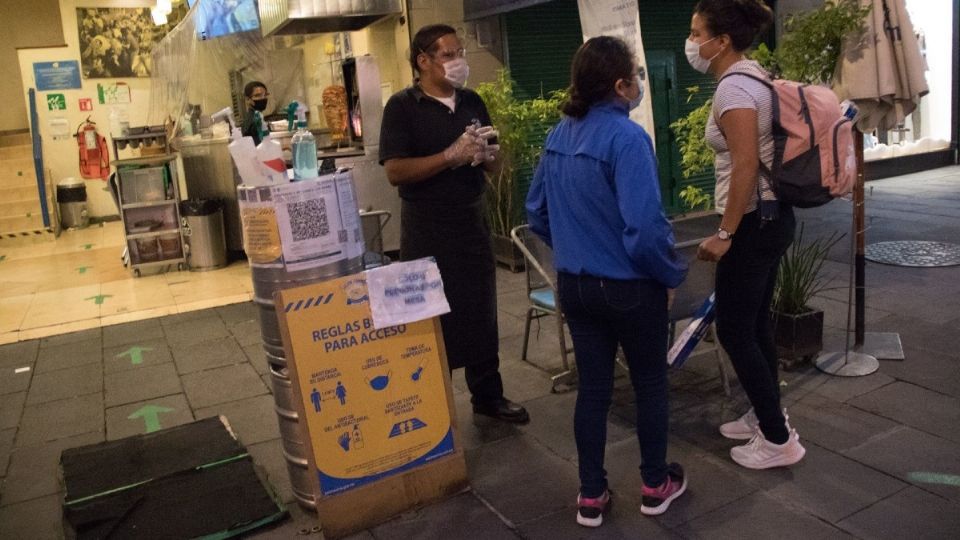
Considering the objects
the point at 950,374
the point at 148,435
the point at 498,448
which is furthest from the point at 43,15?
the point at 950,374

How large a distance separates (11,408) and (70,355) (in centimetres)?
99

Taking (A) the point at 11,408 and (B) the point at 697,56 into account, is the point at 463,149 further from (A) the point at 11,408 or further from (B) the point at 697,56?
(A) the point at 11,408

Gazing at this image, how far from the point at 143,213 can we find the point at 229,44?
304cm

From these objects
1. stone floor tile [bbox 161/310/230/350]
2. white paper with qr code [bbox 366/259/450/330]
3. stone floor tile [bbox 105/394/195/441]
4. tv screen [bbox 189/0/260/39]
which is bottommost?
stone floor tile [bbox 105/394/195/441]

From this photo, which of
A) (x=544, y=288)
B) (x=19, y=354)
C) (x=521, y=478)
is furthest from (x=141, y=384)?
(x=521, y=478)

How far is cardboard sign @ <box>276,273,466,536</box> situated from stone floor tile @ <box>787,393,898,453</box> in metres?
1.48

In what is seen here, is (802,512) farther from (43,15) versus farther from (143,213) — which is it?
(43,15)

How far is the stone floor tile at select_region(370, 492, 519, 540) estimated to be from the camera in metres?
2.85

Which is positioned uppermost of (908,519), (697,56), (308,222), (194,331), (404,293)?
(697,56)

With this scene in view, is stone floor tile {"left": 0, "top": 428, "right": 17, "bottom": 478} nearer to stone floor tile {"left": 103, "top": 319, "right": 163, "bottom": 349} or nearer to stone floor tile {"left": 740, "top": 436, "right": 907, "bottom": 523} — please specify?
stone floor tile {"left": 103, "top": 319, "right": 163, "bottom": 349}

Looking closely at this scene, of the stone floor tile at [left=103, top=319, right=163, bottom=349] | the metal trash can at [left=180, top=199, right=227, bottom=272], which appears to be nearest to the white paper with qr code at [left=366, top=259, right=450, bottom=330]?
the stone floor tile at [left=103, top=319, right=163, bottom=349]

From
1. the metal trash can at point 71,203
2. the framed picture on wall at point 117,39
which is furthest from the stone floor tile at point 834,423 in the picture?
the framed picture on wall at point 117,39

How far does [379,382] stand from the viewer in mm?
2910

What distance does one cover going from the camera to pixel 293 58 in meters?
10.5
